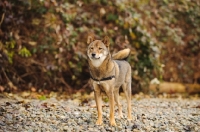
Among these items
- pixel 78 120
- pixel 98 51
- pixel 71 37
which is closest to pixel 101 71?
pixel 98 51

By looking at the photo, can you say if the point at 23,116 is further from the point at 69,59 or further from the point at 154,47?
the point at 154,47

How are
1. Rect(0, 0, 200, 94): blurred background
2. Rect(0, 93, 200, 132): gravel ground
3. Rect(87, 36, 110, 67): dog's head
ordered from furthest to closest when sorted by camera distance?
Rect(0, 0, 200, 94): blurred background
Rect(87, 36, 110, 67): dog's head
Rect(0, 93, 200, 132): gravel ground

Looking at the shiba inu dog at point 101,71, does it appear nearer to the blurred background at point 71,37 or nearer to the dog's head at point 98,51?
the dog's head at point 98,51

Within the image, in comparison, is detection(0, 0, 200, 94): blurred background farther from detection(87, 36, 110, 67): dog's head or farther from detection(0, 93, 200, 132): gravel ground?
detection(87, 36, 110, 67): dog's head

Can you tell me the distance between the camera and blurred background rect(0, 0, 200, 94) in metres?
9.56

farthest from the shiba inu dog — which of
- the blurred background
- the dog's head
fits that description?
the blurred background

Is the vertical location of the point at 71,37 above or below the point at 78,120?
above

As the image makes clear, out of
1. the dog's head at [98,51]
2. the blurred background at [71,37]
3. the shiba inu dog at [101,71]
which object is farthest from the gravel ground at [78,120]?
the blurred background at [71,37]

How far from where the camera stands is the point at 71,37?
9977mm

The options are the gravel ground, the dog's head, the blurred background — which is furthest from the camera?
the blurred background

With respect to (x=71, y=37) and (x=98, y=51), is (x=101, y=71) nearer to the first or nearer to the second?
(x=98, y=51)

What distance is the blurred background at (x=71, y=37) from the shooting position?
9562 millimetres

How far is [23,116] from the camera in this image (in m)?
6.28

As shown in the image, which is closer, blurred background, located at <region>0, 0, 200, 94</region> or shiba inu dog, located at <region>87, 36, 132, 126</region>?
shiba inu dog, located at <region>87, 36, 132, 126</region>
